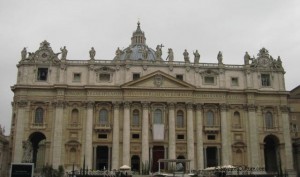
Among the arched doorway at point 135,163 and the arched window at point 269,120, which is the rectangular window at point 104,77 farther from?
the arched window at point 269,120

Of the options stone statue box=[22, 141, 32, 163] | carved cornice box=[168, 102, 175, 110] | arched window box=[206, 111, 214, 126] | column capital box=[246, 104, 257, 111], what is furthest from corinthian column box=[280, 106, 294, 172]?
stone statue box=[22, 141, 32, 163]

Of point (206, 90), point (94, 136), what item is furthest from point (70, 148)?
point (206, 90)

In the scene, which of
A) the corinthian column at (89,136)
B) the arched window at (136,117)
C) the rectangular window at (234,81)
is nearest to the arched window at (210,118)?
the rectangular window at (234,81)

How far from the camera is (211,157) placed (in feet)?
221

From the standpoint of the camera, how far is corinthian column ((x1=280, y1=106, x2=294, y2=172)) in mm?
66188

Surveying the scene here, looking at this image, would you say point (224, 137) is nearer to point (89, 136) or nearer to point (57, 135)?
point (89, 136)

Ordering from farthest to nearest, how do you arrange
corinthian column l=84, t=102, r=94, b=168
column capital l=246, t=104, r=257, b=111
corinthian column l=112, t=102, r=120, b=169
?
column capital l=246, t=104, r=257, b=111 < corinthian column l=112, t=102, r=120, b=169 < corinthian column l=84, t=102, r=94, b=168

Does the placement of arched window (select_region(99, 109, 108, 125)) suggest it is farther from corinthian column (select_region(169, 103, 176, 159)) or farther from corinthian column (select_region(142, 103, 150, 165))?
corinthian column (select_region(169, 103, 176, 159))

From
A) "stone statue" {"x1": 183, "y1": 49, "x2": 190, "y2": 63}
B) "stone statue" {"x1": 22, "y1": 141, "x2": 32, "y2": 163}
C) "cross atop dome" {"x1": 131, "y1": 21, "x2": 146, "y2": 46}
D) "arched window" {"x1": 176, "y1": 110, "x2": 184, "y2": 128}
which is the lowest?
"stone statue" {"x1": 22, "y1": 141, "x2": 32, "y2": 163}

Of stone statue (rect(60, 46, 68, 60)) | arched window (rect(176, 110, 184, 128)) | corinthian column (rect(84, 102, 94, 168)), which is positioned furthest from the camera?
stone statue (rect(60, 46, 68, 60))

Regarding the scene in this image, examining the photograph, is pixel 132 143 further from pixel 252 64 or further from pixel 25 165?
pixel 25 165

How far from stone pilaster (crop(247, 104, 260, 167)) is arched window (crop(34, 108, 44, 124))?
33.4 metres

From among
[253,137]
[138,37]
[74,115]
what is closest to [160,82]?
[74,115]

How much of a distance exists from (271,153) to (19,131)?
42522mm
